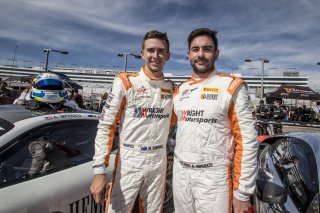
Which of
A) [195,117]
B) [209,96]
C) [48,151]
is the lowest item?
[48,151]

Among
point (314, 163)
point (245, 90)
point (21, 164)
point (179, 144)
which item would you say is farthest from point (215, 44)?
point (21, 164)

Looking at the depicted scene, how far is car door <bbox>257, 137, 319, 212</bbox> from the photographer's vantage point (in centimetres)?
178

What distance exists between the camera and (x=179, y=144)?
2.09m

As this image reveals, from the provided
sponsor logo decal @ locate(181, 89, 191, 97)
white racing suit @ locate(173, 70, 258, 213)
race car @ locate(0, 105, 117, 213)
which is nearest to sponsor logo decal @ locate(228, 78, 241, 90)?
white racing suit @ locate(173, 70, 258, 213)

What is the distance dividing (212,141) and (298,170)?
2.51 feet

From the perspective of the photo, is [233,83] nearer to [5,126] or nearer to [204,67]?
[204,67]

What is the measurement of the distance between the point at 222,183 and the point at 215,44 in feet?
3.52

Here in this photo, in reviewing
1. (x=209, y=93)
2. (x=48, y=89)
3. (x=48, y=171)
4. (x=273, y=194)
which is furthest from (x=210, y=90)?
(x=48, y=89)

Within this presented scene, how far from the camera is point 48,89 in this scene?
2.95 meters

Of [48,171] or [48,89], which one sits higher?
[48,89]

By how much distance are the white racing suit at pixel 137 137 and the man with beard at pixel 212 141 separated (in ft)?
0.68

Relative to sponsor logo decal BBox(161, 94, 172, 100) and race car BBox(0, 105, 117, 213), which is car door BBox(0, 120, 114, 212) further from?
sponsor logo decal BBox(161, 94, 172, 100)

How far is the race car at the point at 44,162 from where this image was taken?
74.5 inches

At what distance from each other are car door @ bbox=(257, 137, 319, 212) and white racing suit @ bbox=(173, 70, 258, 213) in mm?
357
